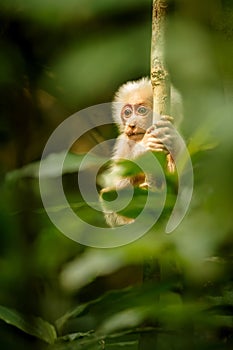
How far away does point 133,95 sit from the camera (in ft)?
6.98

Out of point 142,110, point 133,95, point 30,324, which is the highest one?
point 133,95

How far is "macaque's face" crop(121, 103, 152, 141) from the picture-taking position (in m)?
1.80

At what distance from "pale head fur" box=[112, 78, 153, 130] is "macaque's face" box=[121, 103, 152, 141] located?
0.02 m

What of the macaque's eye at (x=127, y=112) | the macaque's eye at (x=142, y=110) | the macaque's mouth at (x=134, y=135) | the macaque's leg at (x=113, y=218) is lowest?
the macaque's leg at (x=113, y=218)

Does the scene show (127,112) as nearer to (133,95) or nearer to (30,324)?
(133,95)

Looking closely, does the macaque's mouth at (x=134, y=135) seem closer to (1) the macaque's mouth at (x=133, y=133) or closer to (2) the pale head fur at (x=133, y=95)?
(1) the macaque's mouth at (x=133, y=133)

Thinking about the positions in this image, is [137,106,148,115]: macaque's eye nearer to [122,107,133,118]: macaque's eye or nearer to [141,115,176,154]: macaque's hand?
[122,107,133,118]: macaque's eye

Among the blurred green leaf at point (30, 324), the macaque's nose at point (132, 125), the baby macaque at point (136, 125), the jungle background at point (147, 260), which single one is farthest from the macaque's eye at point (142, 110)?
the blurred green leaf at point (30, 324)

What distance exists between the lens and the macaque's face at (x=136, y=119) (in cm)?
180

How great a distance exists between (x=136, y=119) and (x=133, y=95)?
30cm

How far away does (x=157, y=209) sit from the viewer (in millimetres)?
748

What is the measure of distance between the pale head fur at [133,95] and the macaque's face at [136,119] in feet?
0.08

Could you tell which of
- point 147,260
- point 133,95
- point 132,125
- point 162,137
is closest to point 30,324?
point 147,260

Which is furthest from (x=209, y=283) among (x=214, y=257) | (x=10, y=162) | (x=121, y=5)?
(x=10, y=162)
